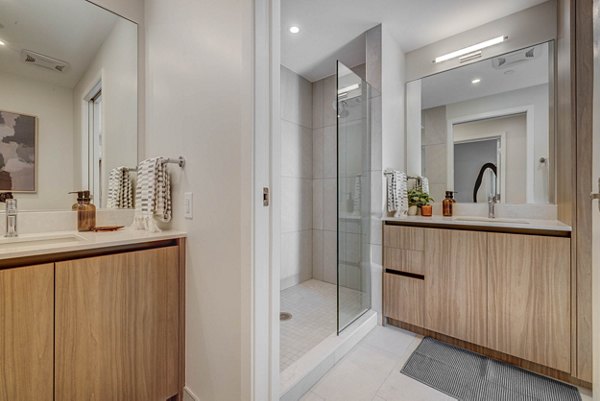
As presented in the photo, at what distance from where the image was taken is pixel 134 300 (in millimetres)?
1196

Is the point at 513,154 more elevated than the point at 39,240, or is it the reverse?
the point at 513,154

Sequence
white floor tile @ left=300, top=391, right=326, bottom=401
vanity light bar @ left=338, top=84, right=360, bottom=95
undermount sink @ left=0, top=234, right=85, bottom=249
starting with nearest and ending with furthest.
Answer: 1. undermount sink @ left=0, top=234, right=85, bottom=249
2. white floor tile @ left=300, top=391, right=326, bottom=401
3. vanity light bar @ left=338, top=84, right=360, bottom=95

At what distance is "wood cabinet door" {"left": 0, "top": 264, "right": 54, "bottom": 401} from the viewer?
908 millimetres

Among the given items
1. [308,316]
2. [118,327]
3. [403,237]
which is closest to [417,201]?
[403,237]

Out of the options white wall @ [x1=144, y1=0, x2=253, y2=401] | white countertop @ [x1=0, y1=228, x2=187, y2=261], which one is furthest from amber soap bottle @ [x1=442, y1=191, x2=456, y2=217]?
white countertop @ [x1=0, y1=228, x2=187, y2=261]

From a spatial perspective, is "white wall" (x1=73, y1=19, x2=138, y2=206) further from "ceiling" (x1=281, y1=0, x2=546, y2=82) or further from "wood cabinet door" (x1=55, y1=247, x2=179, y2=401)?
"ceiling" (x1=281, y1=0, x2=546, y2=82)

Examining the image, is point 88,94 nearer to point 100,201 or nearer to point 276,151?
point 100,201

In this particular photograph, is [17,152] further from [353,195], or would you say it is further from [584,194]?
[584,194]

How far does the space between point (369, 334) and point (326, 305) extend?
1.81 feet

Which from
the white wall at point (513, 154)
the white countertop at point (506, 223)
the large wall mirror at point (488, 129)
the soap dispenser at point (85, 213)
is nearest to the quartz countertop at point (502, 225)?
the white countertop at point (506, 223)

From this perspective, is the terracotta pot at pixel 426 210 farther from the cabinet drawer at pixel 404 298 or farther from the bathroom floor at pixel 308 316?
the bathroom floor at pixel 308 316

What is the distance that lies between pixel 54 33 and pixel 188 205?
4.15 feet

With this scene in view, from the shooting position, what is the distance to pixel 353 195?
209cm

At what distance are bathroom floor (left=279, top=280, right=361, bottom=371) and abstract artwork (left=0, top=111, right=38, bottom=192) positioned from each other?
5.63 feet
